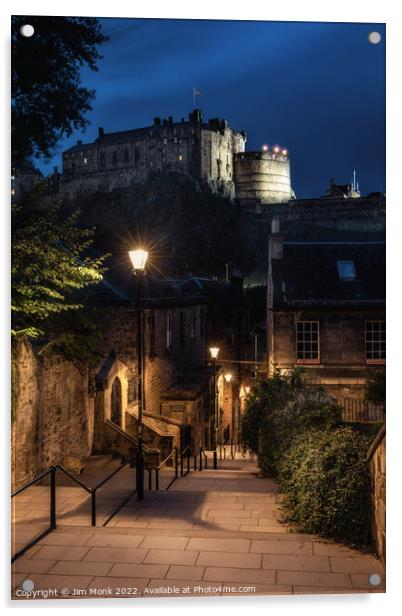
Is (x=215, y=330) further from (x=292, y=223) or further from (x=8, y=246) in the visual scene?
(x=292, y=223)

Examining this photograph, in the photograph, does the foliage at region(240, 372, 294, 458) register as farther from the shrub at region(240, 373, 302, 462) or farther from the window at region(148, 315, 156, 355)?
the window at region(148, 315, 156, 355)

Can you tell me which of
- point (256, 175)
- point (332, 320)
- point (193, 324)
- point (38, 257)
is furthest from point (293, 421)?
point (256, 175)

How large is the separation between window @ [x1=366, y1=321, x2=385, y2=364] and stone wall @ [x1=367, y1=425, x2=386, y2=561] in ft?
31.0

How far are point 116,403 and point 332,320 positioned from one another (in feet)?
22.9

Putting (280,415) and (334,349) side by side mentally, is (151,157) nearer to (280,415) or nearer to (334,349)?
(334,349)

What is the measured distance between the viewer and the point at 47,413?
37.8 feet

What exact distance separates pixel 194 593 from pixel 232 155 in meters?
91.7

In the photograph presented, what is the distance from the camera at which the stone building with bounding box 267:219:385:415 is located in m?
17.0

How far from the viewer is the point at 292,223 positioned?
88.3 meters

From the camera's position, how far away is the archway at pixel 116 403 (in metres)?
15.9

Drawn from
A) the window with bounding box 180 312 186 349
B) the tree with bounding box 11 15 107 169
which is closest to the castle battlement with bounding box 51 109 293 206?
the window with bounding box 180 312 186 349

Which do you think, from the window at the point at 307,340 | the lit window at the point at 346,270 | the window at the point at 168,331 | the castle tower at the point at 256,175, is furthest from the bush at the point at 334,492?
the castle tower at the point at 256,175

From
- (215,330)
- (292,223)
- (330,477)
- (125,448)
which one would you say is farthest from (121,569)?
(292,223)
